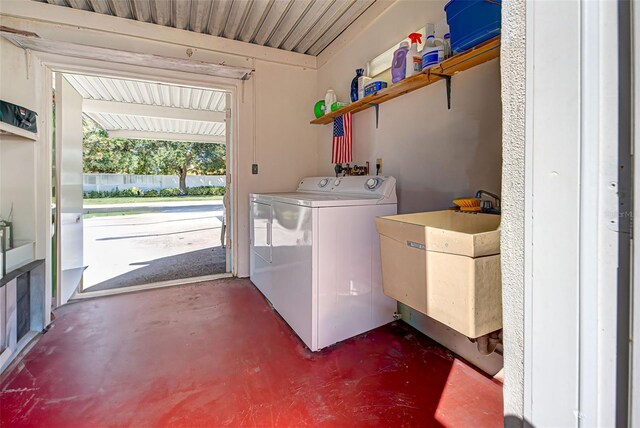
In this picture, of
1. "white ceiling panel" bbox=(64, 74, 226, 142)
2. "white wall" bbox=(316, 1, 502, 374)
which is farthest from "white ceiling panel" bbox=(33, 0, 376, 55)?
"white ceiling panel" bbox=(64, 74, 226, 142)

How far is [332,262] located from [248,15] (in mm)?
2505

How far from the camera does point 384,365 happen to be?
190cm

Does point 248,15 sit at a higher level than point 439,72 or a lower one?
higher

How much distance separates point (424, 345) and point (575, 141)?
201 centimetres

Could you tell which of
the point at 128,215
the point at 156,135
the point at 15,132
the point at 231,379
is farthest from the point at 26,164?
the point at 128,215

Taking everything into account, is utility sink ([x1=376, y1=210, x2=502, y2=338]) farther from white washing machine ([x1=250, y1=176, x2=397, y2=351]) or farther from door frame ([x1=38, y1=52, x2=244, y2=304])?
door frame ([x1=38, y1=52, x2=244, y2=304])

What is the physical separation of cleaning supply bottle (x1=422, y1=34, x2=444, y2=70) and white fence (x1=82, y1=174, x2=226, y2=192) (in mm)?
13497

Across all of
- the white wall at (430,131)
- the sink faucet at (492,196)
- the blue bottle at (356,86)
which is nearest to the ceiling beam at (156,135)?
the blue bottle at (356,86)

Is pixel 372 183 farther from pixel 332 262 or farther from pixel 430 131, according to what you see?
pixel 332 262

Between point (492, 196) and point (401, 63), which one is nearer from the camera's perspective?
point (492, 196)

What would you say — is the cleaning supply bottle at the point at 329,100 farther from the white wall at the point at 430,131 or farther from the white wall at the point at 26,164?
the white wall at the point at 26,164

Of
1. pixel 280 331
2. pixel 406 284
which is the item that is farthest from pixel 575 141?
pixel 280 331

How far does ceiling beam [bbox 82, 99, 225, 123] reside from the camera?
5.23 meters

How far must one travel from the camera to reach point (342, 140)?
314cm
